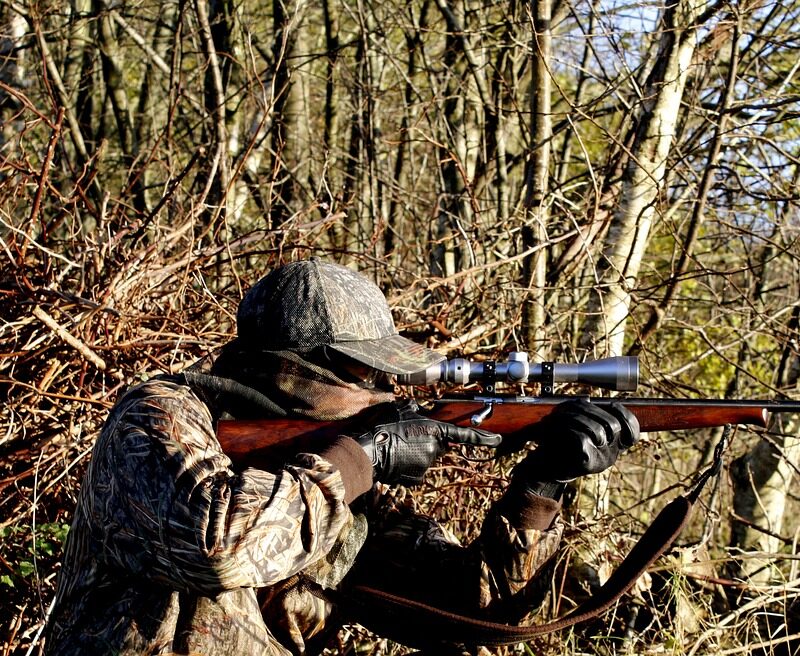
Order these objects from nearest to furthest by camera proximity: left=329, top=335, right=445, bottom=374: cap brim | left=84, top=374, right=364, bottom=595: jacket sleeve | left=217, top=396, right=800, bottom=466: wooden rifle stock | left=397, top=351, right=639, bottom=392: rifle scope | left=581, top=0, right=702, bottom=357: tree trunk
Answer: left=84, top=374, right=364, bottom=595: jacket sleeve < left=217, top=396, right=800, bottom=466: wooden rifle stock < left=329, top=335, right=445, bottom=374: cap brim < left=397, top=351, right=639, bottom=392: rifle scope < left=581, top=0, right=702, bottom=357: tree trunk

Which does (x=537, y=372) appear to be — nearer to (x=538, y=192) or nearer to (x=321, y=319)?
(x=321, y=319)

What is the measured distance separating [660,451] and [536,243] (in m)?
3.18

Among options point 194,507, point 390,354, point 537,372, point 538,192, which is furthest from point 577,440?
point 538,192

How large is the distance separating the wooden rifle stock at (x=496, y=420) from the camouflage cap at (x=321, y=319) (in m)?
0.21

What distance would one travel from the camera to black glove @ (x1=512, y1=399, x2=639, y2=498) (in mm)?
2877

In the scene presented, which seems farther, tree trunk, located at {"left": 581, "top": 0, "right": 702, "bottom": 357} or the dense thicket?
tree trunk, located at {"left": 581, "top": 0, "right": 702, "bottom": 357}

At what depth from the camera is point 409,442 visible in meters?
2.90

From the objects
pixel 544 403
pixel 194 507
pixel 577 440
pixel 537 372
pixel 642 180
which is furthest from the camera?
pixel 642 180

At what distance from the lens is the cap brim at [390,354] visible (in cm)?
294

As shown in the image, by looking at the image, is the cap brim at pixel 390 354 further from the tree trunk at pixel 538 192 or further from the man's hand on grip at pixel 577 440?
the tree trunk at pixel 538 192

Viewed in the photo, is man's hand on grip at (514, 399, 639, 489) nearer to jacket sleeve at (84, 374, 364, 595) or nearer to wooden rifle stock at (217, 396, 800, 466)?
wooden rifle stock at (217, 396, 800, 466)

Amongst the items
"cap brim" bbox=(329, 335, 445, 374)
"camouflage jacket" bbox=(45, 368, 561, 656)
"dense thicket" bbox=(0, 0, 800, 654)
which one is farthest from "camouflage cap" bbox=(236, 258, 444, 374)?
"dense thicket" bbox=(0, 0, 800, 654)

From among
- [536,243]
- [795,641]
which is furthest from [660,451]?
[536,243]

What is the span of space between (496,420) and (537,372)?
241mm
